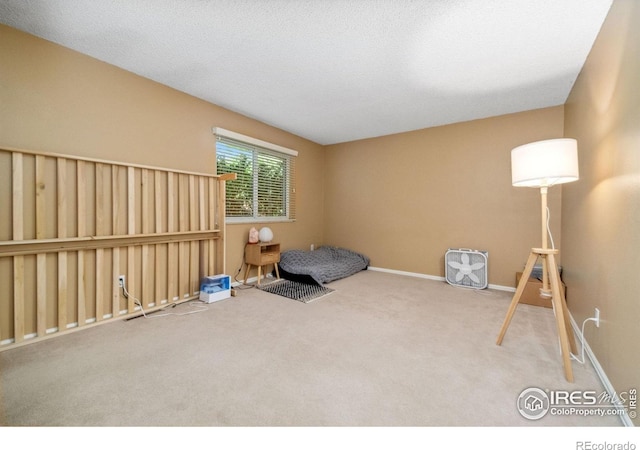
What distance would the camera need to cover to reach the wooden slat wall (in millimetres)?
1814

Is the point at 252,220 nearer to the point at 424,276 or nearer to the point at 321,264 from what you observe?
the point at 321,264

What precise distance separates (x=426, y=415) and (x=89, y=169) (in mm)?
3010

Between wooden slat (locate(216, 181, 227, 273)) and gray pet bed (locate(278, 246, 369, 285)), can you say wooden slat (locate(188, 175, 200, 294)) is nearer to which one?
wooden slat (locate(216, 181, 227, 273))

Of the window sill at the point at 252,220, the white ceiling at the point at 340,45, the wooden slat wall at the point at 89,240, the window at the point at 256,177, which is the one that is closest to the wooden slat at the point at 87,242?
the wooden slat wall at the point at 89,240

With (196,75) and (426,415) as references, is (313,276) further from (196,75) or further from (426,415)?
(196,75)

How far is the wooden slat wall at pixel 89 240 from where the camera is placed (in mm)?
1814

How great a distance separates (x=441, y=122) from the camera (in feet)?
11.9

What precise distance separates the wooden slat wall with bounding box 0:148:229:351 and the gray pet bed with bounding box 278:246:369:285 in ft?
3.86

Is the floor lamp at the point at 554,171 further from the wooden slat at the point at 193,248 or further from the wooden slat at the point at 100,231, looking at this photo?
the wooden slat at the point at 100,231

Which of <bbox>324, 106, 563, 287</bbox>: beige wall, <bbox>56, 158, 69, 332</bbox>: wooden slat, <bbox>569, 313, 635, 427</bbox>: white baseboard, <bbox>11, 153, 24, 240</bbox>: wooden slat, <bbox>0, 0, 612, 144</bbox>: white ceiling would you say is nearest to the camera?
<bbox>569, 313, 635, 427</bbox>: white baseboard

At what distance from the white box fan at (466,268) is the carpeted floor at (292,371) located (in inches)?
33.2

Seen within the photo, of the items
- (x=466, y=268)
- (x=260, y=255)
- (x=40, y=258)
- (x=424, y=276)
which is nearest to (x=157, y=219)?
(x=40, y=258)

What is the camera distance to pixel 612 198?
1.45 m

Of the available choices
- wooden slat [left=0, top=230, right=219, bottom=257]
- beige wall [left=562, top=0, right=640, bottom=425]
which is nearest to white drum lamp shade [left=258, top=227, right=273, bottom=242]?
wooden slat [left=0, top=230, right=219, bottom=257]
